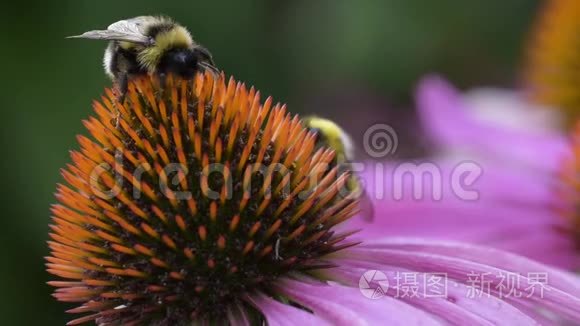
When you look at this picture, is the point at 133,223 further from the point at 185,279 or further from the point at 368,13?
the point at 368,13

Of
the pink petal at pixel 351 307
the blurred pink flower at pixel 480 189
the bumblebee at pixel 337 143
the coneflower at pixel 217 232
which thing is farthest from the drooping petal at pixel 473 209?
the pink petal at pixel 351 307

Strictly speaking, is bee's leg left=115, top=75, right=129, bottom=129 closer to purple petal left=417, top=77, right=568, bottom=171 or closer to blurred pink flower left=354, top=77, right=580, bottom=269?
blurred pink flower left=354, top=77, right=580, bottom=269

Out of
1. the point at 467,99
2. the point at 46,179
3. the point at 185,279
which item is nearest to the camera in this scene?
the point at 185,279

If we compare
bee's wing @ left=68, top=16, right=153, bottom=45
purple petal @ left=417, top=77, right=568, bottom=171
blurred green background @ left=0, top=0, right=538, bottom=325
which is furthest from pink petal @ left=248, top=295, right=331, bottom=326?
blurred green background @ left=0, top=0, right=538, bottom=325

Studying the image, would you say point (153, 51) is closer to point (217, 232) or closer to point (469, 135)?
point (217, 232)

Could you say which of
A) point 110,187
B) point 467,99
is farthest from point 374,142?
point 110,187

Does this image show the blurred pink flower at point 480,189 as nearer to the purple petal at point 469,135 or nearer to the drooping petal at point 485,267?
the purple petal at point 469,135

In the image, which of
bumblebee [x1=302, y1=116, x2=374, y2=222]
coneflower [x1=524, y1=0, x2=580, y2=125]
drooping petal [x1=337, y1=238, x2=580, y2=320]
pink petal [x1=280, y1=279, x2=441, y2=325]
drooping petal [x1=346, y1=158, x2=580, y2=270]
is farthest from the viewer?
coneflower [x1=524, y1=0, x2=580, y2=125]

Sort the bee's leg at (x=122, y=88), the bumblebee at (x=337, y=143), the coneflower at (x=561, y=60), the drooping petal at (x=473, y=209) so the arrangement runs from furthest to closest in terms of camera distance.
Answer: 1. the coneflower at (x=561, y=60)
2. the drooping petal at (x=473, y=209)
3. the bumblebee at (x=337, y=143)
4. the bee's leg at (x=122, y=88)
